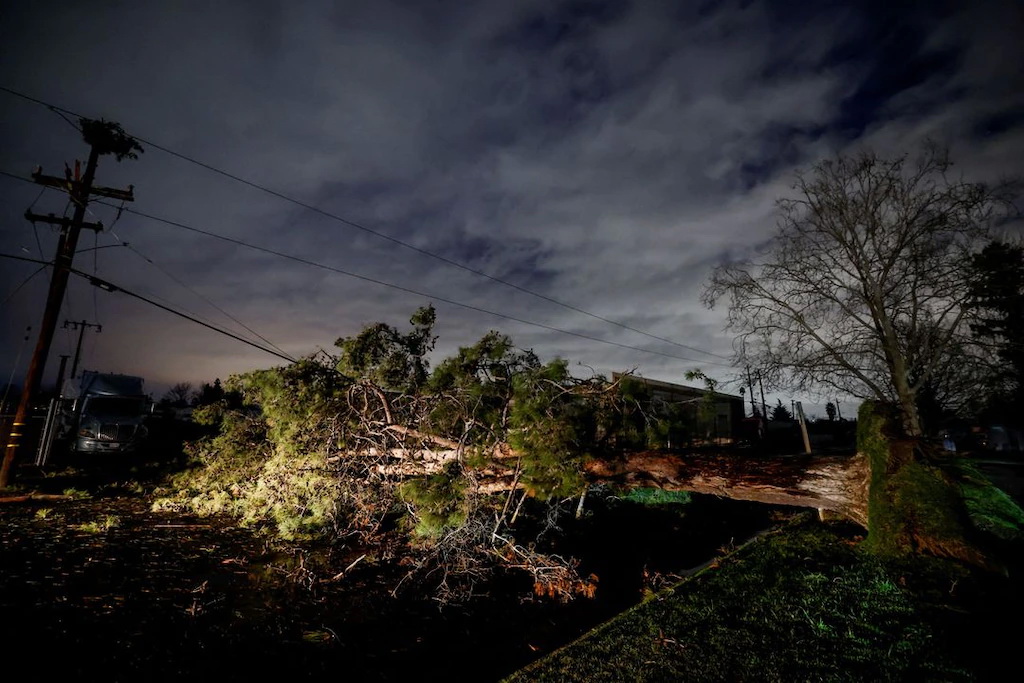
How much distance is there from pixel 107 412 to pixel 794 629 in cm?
2141

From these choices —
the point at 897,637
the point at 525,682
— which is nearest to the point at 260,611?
the point at 525,682

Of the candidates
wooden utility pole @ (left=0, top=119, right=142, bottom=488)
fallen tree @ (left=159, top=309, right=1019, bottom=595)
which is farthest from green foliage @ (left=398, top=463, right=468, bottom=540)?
wooden utility pole @ (left=0, top=119, right=142, bottom=488)

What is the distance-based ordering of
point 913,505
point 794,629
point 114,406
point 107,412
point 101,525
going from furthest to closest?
point 114,406 < point 107,412 < point 101,525 < point 913,505 < point 794,629

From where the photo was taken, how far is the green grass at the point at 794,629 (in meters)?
3.17

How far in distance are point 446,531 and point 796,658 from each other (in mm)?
4465

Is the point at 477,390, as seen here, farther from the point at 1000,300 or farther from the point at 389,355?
the point at 1000,300

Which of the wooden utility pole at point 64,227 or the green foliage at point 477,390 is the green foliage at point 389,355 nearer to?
the green foliage at point 477,390

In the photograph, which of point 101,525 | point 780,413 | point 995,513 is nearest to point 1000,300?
point 995,513

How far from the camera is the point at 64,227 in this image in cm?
1162

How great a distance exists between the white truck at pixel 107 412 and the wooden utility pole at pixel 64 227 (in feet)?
17.6

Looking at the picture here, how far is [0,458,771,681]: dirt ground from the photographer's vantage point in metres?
3.68

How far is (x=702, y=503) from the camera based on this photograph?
38.2ft

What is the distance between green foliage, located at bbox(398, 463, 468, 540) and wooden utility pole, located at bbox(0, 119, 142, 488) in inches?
460

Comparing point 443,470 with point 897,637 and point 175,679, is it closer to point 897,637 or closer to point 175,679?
point 175,679
